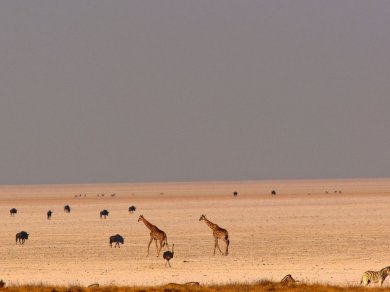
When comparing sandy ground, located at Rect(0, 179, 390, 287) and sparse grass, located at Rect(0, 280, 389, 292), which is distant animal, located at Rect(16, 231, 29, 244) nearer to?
sandy ground, located at Rect(0, 179, 390, 287)

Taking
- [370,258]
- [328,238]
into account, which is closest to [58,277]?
[370,258]

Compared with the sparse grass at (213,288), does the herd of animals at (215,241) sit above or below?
above

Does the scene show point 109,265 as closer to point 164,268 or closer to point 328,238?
point 164,268

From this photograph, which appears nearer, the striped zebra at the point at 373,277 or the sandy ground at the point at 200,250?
the striped zebra at the point at 373,277

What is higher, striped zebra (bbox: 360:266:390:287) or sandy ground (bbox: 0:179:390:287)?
sandy ground (bbox: 0:179:390:287)

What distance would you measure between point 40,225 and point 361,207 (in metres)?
24.9

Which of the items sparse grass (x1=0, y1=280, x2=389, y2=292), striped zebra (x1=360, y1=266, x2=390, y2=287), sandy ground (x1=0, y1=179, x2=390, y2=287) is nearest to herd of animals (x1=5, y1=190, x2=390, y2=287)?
striped zebra (x1=360, y1=266, x2=390, y2=287)

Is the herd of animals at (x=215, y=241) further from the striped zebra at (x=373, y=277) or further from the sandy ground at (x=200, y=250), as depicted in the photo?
the sandy ground at (x=200, y=250)

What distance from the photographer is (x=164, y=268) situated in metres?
30.3

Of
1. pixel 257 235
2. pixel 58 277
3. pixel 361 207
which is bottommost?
pixel 58 277

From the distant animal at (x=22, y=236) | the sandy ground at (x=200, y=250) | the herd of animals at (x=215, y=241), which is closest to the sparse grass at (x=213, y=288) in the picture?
the herd of animals at (x=215, y=241)

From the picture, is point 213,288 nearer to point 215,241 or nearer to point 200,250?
point 215,241

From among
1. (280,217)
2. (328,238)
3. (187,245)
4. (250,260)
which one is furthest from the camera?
(280,217)

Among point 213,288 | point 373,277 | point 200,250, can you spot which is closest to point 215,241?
point 200,250
